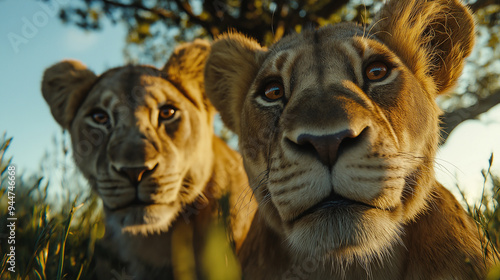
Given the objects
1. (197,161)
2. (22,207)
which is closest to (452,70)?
(197,161)

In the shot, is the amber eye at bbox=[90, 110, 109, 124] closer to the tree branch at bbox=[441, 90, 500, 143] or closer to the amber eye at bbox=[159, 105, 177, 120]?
the amber eye at bbox=[159, 105, 177, 120]

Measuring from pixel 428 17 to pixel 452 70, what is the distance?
15.6 inches

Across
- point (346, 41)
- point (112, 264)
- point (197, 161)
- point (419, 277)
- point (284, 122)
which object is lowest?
point (112, 264)

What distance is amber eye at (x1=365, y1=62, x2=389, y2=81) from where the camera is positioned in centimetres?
Result: 233

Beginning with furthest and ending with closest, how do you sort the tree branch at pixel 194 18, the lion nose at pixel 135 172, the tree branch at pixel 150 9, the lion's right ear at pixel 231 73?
the tree branch at pixel 194 18 → the tree branch at pixel 150 9 → the lion's right ear at pixel 231 73 → the lion nose at pixel 135 172

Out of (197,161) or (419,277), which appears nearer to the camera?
(419,277)

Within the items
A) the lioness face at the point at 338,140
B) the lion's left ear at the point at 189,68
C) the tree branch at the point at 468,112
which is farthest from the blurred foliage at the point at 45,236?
the tree branch at the point at 468,112

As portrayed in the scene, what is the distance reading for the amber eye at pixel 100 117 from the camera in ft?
12.0

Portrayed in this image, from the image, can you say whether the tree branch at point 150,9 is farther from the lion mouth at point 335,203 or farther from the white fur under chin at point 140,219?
the lion mouth at point 335,203

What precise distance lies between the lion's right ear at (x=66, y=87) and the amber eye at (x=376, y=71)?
2.82 metres

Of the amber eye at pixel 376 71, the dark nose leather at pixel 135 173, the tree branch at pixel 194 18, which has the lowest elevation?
the dark nose leather at pixel 135 173

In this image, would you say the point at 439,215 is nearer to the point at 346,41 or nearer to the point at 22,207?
the point at 346,41

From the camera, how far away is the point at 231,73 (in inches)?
130

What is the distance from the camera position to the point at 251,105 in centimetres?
265
